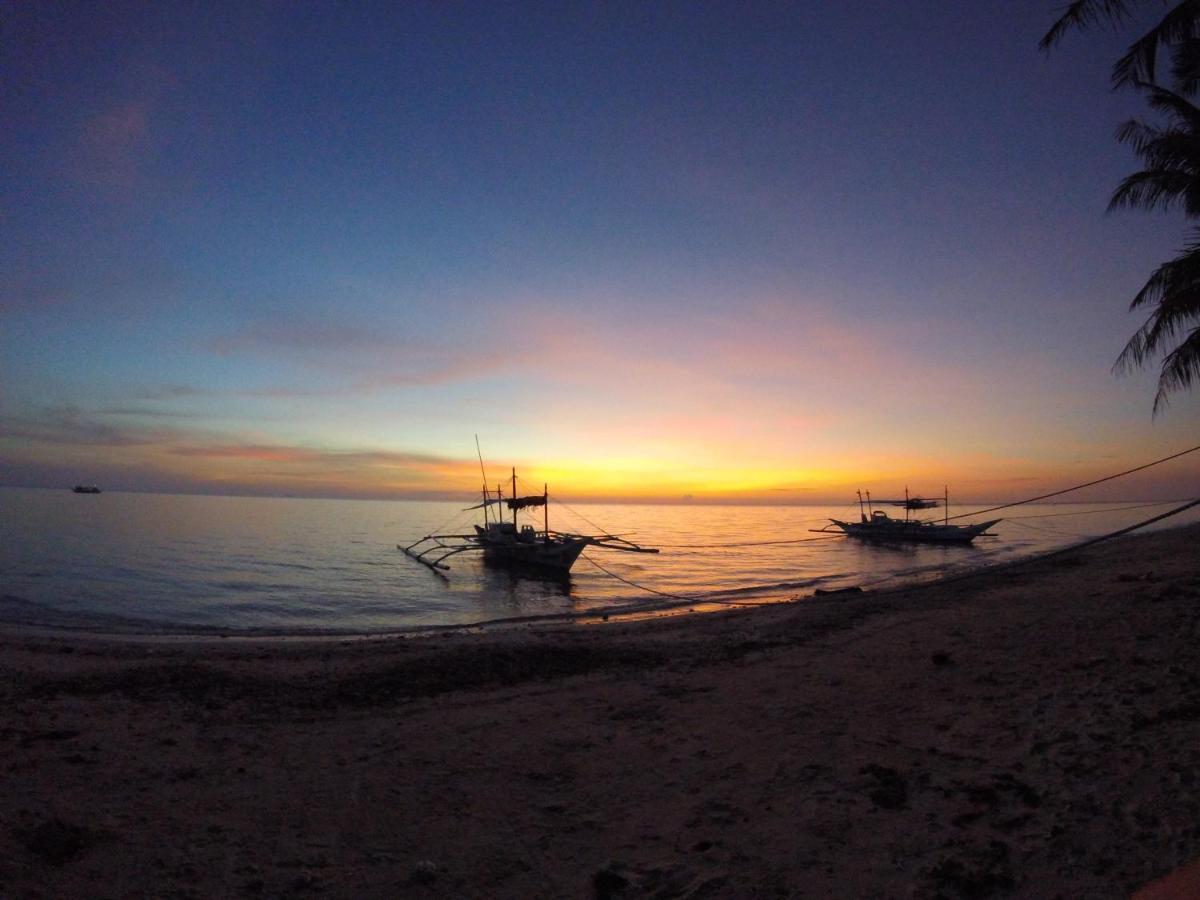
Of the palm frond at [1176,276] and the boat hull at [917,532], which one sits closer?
the palm frond at [1176,276]

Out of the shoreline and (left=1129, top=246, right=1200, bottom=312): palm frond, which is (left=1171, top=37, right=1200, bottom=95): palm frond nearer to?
(left=1129, top=246, right=1200, bottom=312): palm frond

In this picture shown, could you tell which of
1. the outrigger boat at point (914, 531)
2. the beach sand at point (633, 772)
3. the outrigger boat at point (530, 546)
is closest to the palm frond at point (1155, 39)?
the beach sand at point (633, 772)

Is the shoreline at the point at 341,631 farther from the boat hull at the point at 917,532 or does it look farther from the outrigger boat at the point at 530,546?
the boat hull at the point at 917,532

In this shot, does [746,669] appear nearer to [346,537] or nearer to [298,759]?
[298,759]

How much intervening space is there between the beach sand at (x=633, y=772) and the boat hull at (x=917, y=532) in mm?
52761

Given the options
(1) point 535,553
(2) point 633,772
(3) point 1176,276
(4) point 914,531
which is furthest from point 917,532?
(2) point 633,772

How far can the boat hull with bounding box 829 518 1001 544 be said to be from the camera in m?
58.9

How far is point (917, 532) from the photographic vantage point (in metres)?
62.3

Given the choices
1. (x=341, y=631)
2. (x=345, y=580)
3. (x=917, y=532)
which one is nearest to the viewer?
(x=341, y=631)

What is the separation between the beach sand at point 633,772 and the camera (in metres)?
4.56

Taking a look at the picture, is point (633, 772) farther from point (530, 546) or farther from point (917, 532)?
point (917, 532)

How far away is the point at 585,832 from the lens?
217 inches

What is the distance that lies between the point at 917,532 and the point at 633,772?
64606 millimetres

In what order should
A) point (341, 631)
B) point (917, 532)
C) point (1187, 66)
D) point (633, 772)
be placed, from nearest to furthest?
point (633, 772), point (1187, 66), point (341, 631), point (917, 532)
